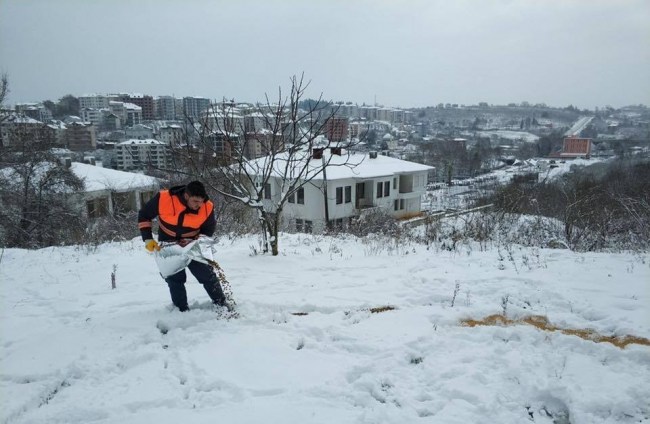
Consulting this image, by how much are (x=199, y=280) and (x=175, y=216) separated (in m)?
0.84

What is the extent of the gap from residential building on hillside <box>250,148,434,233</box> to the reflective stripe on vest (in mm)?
16626

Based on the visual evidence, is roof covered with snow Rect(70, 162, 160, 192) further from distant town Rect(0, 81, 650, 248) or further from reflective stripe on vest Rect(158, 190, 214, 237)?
reflective stripe on vest Rect(158, 190, 214, 237)

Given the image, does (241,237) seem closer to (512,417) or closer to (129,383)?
(129,383)

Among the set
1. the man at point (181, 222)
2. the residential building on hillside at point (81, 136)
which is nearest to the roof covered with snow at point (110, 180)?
the man at point (181, 222)

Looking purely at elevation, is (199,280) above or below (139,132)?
below

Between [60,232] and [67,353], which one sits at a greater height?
[67,353]

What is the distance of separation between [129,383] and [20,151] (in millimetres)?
18539

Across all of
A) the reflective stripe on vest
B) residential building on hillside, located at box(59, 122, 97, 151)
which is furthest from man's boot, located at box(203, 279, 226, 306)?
residential building on hillside, located at box(59, 122, 97, 151)

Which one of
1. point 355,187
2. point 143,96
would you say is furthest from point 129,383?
point 143,96

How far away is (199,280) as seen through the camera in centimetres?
466

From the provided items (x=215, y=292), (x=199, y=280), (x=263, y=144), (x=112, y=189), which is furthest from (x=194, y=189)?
(x=112, y=189)

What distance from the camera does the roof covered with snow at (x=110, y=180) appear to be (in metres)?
26.3

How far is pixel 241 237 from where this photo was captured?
32.3 feet

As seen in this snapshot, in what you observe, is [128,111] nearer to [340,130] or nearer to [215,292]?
[340,130]
